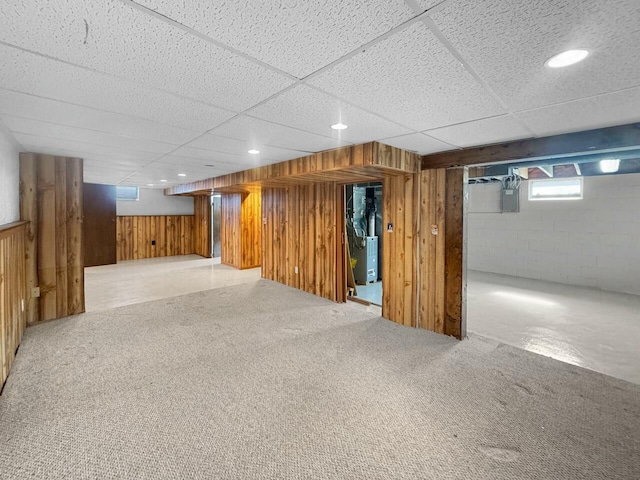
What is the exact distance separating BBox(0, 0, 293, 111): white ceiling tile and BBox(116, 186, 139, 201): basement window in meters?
8.29

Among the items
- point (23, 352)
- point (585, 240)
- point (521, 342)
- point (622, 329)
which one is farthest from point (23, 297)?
point (585, 240)

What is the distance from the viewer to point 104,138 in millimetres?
2857

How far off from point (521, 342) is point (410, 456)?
7.54ft

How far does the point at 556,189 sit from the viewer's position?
6.22 meters

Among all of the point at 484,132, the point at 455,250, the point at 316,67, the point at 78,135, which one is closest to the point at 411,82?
the point at 316,67

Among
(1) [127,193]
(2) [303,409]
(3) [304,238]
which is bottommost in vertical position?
(2) [303,409]

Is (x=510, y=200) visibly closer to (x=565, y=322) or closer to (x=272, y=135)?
(x=565, y=322)

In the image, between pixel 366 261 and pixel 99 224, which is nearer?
pixel 366 261

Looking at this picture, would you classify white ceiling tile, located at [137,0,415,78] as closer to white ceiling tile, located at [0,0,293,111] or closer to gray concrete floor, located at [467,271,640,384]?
white ceiling tile, located at [0,0,293,111]

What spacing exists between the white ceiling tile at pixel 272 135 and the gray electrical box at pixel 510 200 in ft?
17.7

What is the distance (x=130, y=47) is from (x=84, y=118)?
138 cm

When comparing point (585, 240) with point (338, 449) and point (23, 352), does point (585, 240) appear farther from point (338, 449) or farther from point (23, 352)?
point (23, 352)

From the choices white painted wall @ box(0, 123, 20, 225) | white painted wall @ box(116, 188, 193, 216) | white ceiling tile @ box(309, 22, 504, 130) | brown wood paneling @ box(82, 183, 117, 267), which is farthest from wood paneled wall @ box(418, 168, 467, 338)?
white painted wall @ box(116, 188, 193, 216)

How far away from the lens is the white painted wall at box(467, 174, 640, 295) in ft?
17.6
